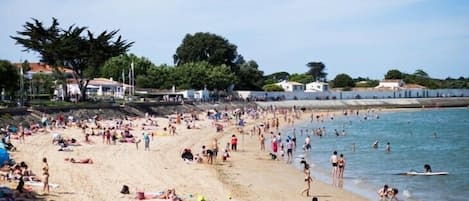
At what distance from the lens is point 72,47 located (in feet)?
188

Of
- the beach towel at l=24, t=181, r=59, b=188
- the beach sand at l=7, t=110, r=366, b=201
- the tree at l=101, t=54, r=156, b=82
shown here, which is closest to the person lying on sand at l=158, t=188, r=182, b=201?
A: the beach sand at l=7, t=110, r=366, b=201

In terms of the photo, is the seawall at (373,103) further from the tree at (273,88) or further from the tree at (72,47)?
the tree at (72,47)

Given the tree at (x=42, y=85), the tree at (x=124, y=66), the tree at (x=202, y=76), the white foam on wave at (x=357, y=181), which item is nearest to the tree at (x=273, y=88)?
the tree at (x=202, y=76)

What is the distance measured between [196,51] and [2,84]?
5323 centimetres

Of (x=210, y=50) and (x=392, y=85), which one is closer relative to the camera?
(x=210, y=50)

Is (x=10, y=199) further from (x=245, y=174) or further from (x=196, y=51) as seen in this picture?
(x=196, y=51)

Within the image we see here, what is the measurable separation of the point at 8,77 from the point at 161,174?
34.8 metres

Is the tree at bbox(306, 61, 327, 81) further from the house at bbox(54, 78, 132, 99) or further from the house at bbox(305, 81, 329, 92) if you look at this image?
the house at bbox(54, 78, 132, 99)

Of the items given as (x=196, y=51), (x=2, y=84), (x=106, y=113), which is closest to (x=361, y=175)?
(x=106, y=113)

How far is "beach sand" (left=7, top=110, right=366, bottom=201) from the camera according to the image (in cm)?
1845

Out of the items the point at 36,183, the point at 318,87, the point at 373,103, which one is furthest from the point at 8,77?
the point at 318,87

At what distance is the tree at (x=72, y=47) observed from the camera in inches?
2228

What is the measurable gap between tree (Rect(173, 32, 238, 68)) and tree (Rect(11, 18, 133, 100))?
38464 millimetres

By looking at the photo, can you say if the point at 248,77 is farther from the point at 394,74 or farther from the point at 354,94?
the point at 394,74
